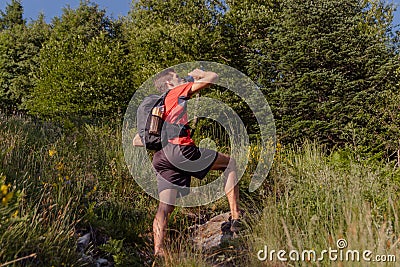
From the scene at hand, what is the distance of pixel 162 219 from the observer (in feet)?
10.8

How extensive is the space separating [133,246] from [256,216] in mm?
1108

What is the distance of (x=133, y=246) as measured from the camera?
364cm

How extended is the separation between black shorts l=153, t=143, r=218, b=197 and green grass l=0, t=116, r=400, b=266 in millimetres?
422

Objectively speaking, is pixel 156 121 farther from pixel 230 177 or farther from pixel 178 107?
pixel 230 177

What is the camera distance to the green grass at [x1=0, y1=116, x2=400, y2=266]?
258 cm

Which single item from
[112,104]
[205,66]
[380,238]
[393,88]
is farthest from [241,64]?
[380,238]

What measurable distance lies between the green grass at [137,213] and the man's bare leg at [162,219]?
0.35ft

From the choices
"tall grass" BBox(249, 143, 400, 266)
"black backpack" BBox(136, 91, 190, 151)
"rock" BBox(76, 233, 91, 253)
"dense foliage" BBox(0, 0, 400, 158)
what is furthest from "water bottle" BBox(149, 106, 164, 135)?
"dense foliage" BBox(0, 0, 400, 158)

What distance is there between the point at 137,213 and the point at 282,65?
6.44m

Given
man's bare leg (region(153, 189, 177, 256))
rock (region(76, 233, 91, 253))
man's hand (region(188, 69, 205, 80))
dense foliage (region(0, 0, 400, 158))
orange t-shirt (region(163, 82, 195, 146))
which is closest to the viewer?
rock (region(76, 233, 91, 253))

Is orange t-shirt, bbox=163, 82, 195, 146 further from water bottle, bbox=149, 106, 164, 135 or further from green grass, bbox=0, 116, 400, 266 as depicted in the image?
green grass, bbox=0, 116, 400, 266

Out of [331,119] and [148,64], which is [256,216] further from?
[148,64]

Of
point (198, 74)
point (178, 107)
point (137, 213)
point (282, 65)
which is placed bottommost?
point (137, 213)

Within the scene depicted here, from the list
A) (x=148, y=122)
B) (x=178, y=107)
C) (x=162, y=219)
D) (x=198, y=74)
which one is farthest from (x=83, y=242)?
(x=198, y=74)
